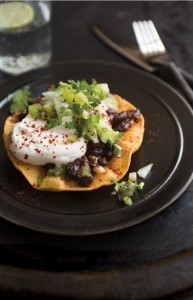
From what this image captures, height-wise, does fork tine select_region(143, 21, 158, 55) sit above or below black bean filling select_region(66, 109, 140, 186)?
below

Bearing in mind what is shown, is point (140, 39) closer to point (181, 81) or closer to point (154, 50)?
point (154, 50)

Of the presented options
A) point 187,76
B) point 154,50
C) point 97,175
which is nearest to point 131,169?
point 97,175

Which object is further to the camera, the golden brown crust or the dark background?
the golden brown crust

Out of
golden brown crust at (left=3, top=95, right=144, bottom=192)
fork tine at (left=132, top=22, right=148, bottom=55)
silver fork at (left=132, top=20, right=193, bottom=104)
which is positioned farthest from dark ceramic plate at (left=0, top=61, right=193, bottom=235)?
fork tine at (left=132, top=22, right=148, bottom=55)

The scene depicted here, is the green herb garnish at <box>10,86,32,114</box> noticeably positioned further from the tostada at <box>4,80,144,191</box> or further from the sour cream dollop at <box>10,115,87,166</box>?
the sour cream dollop at <box>10,115,87,166</box>

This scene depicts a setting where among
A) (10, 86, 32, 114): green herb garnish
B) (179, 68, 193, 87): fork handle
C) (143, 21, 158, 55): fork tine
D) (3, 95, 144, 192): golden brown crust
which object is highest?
(10, 86, 32, 114): green herb garnish

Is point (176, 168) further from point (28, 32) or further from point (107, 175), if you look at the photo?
point (28, 32)

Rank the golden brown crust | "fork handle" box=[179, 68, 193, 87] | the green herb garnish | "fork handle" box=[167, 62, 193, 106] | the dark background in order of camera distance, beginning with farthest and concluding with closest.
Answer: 1. "fork handle" box=[179, 68, 193, 87]
2. "fork handle" box=[167, 62, 193, 106]
3. the green herb garnish
4. the golden brown crust
5. the dark background
